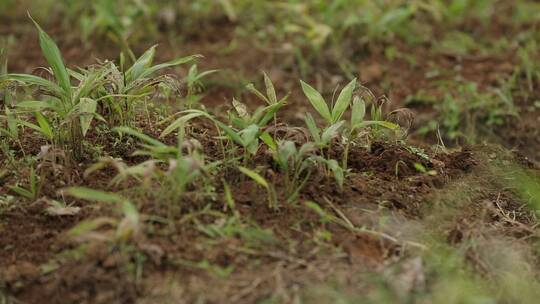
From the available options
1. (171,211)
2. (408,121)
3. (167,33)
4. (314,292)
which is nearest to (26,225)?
(171,211)

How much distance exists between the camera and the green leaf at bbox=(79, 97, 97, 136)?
2.61m

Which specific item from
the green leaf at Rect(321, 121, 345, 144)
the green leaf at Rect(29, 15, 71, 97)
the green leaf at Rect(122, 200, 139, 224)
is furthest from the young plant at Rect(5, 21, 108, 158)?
the green leaf at Rect(321, 121, 345, 144)

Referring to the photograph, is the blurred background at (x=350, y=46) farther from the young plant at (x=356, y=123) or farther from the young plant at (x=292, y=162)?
the young plant at (x=292, y=162)

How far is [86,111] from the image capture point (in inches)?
104

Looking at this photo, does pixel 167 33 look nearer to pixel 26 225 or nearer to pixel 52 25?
pixel 52 25

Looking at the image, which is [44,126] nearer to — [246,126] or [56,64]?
[56,64]

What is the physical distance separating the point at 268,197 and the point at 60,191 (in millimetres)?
671

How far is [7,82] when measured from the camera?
9.29ft

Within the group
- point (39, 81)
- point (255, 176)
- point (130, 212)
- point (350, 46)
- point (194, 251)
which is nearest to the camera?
point (130, 212)

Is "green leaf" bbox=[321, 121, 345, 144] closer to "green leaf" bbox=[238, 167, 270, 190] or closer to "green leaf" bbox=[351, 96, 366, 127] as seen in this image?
"green leaf" bbox=[351, 96, 366, 127]

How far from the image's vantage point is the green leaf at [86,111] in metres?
2.61

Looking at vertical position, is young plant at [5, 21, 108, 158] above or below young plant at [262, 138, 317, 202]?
above

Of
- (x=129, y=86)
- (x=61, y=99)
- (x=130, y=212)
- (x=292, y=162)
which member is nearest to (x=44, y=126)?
(x=61, y=99)

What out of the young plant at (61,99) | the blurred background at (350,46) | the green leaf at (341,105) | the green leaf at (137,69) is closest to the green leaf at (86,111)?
the young plant at (61,99)
